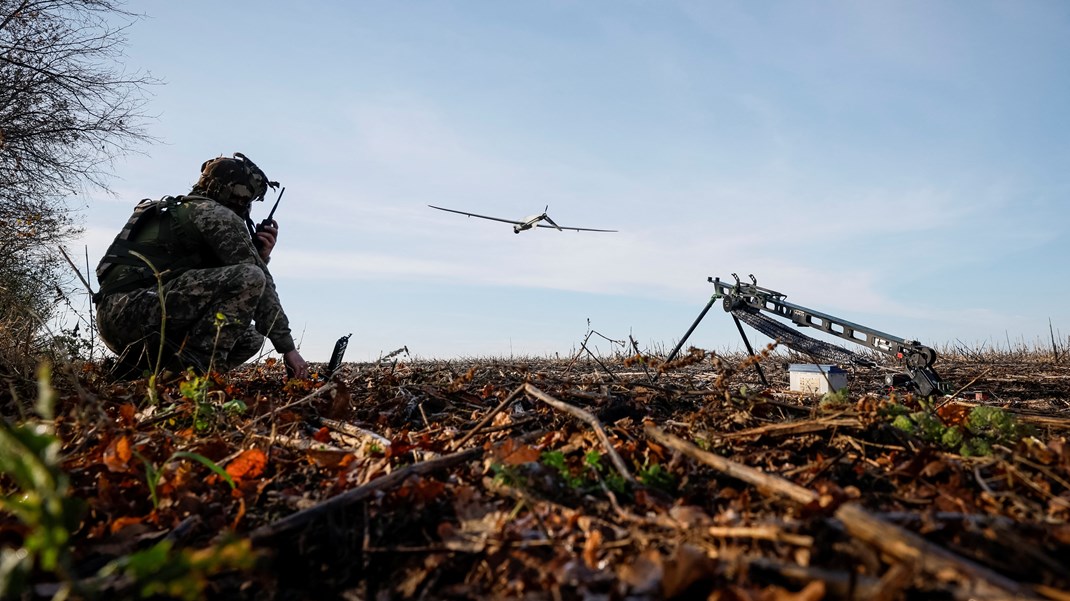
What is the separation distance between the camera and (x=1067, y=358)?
1214 cm

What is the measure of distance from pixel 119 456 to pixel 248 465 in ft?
1.83

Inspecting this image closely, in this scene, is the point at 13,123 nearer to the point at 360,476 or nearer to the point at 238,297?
the point at 238,297

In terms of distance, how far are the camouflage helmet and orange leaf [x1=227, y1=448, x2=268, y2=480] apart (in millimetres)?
4480

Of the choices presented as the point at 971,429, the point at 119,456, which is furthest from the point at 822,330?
the point at 119,456

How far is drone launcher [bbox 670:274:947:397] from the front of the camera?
8.17 metres

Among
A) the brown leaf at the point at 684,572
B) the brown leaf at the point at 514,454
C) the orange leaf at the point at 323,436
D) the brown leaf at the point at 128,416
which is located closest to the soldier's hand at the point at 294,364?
the brown leaf at the point at 128,416

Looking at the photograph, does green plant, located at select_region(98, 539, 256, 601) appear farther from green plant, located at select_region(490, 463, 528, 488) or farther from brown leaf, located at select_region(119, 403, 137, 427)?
brown leaf, located at select_region(119, 403, 137, 427)

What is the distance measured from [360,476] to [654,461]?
1.18 meters

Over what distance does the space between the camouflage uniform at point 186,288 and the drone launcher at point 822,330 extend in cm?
555

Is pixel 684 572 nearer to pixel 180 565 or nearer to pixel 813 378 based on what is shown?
pixel 180 565

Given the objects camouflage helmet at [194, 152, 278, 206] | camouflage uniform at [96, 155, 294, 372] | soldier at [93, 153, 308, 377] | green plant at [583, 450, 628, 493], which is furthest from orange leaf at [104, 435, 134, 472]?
camouflage helmet at [194, 152, 278, 206]

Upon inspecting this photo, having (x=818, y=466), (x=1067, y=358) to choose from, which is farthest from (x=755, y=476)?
(x=1067, y=358)

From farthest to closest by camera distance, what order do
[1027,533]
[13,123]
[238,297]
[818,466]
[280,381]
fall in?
[13,123] < [238,297] < [280,381] < [818,466] < [1027,533]

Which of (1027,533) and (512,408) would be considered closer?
(1027,533)
